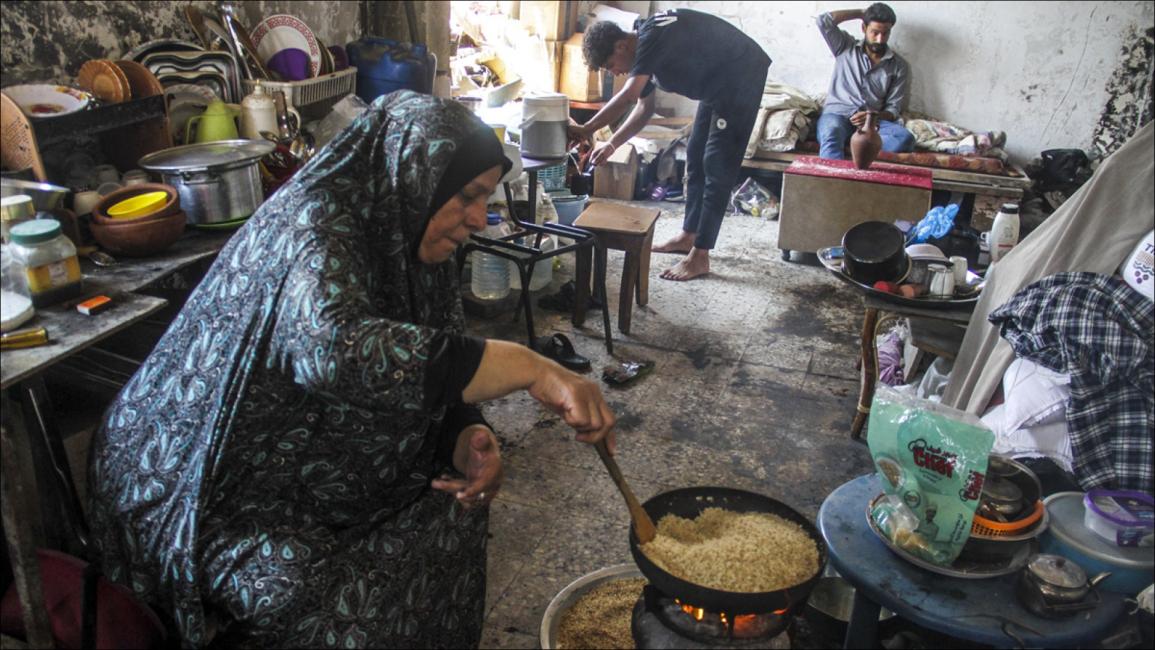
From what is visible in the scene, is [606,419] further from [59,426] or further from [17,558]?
[59,426]

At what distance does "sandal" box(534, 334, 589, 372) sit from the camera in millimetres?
4090

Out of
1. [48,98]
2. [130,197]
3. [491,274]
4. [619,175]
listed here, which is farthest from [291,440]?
[619,175]

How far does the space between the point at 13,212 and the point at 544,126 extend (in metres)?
2.90

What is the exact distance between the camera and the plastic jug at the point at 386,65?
15.1 ft

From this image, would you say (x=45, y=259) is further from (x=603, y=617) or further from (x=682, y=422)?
(x=682, y=422)

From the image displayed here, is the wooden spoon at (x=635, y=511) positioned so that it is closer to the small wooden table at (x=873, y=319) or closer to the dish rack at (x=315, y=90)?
the small wooden table at (x=873, y=319)

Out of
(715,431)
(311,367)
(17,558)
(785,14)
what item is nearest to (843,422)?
(715,431)

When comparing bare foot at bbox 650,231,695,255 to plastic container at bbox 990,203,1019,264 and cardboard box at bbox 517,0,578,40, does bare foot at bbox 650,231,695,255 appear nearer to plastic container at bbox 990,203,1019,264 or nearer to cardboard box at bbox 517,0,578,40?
plastic container at bbox 990,203,1019,264

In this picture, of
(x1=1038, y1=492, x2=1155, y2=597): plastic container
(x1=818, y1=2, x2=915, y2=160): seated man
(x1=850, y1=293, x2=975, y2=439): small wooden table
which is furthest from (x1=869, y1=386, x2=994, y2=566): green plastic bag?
(x1=818, y1=2, x2=915, y2=160): seated man

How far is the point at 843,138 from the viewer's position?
6805mm

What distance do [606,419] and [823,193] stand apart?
4.62m

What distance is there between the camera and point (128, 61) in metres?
3.08

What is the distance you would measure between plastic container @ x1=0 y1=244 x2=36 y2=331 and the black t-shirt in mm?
3718

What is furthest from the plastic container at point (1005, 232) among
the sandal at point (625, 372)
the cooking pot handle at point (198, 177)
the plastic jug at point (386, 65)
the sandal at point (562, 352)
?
the cooking pot handle at point (198, 177)
